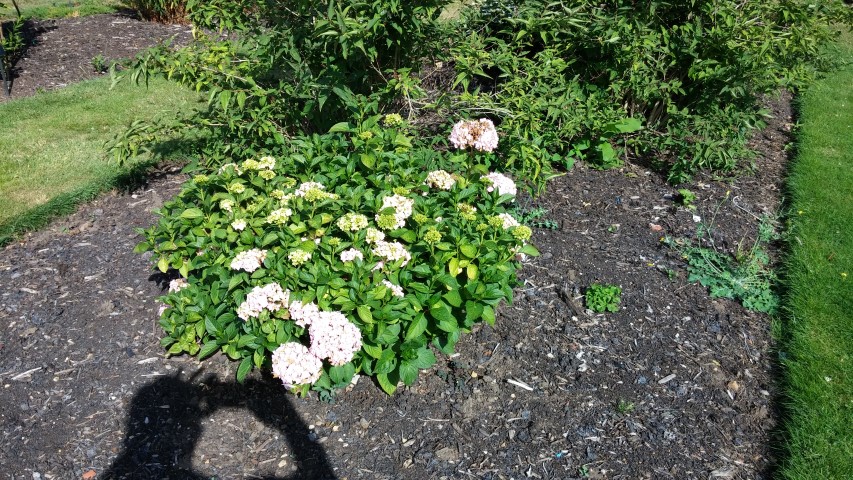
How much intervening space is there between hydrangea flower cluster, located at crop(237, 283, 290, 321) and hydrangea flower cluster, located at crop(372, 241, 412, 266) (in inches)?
16.3

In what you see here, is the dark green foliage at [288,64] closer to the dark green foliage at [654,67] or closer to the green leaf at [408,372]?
the dark green foliage at [654,67]

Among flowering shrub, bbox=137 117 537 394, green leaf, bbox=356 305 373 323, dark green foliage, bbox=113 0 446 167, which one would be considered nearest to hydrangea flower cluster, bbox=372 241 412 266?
flowering shrub, bbox=137 117 537 394

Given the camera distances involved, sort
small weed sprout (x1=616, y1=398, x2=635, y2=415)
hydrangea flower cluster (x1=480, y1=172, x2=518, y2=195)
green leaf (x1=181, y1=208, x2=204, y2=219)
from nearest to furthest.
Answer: small weed sprout (x1=616, y1=398, x2=635, y2=415) < green leaf (x1=181, y1=208, x2=204, y2=219) < hydrangea flower cluster (x1=480, y1=172, x2=518, y2=195)

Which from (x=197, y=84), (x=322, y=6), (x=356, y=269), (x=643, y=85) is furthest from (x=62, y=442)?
(x=643, y=85)

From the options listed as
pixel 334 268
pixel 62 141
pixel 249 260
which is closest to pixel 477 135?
pixel 334 268

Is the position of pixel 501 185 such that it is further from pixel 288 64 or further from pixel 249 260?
pixel 288 64

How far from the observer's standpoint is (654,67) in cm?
477

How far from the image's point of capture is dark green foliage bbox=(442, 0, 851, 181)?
440 centimetres

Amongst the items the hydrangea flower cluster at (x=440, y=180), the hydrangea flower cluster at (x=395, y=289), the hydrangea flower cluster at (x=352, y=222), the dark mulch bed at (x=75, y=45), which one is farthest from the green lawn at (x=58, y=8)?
the hydrangea flower cluster at (x=395, y=289)

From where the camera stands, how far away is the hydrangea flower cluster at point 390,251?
106 inches

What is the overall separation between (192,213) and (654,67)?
353cm

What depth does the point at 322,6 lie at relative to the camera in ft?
12.1

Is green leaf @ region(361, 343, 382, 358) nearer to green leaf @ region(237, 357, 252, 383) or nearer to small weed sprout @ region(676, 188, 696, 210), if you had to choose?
green leaf @ region(237, 357, 252, 383)

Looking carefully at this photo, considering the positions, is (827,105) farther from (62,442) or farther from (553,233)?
(62,442)
